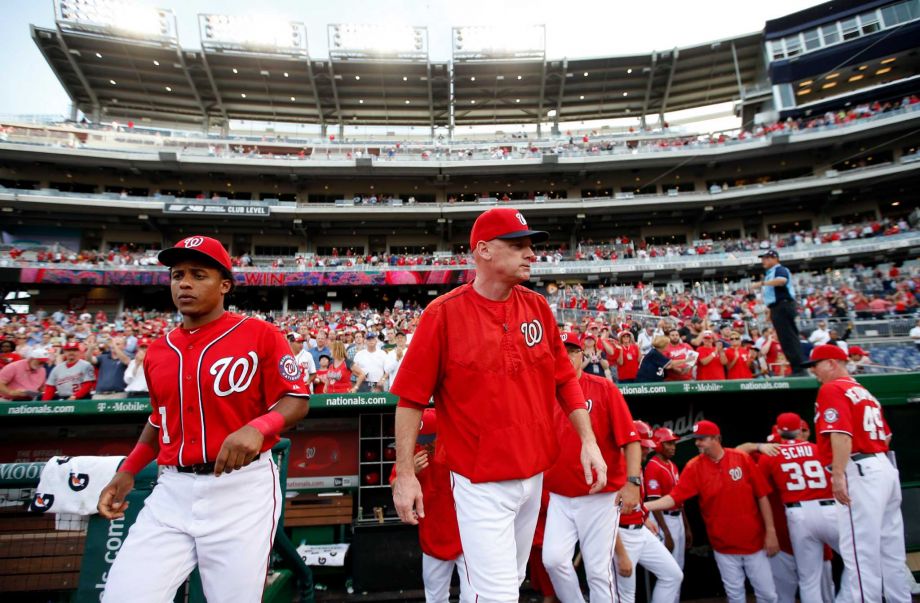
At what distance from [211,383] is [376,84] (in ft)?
135

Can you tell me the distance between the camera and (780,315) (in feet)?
21.3

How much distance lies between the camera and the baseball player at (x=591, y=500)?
332 cm

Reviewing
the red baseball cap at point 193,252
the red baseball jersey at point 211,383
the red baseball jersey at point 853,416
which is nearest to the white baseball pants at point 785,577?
the red baseball jersey at point 853,416

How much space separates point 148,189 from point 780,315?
1468 inches

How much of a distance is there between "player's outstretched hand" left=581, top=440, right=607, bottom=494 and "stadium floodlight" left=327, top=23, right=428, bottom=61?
40.4 m

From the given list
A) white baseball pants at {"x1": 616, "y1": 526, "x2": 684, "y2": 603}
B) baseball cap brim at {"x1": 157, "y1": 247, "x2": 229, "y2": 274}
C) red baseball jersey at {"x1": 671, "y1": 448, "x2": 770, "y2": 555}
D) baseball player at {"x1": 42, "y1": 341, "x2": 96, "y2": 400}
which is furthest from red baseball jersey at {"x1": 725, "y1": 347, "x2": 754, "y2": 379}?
baseball player at {"x1": 42, "y1": 341, "x2": 96, "y2": 400}

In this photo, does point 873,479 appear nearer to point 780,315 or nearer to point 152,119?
point 780,315

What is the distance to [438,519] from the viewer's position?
11.8ft

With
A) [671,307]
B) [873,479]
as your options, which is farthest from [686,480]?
[671,307]

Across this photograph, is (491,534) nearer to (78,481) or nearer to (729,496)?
(78,481)

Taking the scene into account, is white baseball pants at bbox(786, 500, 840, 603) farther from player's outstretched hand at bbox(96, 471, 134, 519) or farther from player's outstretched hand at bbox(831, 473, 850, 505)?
player's outstretched hand at bbox(96, 471, 134, 519)

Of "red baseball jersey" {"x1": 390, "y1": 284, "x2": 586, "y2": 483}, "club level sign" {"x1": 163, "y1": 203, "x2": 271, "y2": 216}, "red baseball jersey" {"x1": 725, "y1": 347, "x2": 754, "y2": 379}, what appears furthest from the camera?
"club level sign" {"x1": 163, "y1": 203, "x2": 271, "y2": 216}

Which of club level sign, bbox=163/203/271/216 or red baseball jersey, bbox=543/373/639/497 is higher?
club level sign, bbox=163/203/271/216

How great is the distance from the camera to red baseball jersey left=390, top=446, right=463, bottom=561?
348 cm
